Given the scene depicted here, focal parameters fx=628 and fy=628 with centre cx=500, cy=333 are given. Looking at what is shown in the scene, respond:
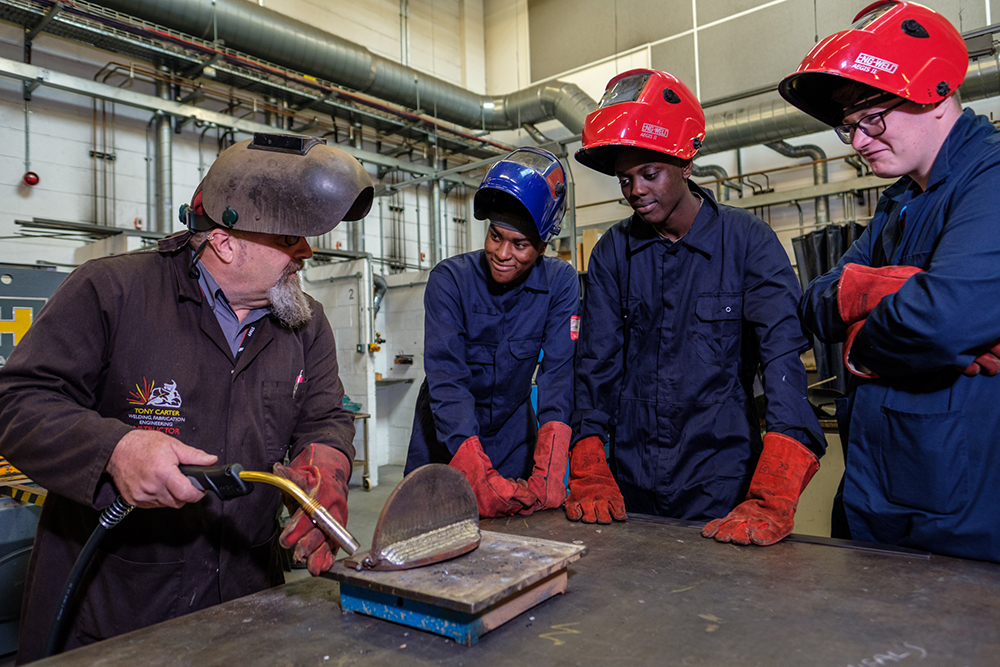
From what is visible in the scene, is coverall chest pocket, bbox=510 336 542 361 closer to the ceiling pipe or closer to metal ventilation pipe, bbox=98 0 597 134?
the ceiling pipe

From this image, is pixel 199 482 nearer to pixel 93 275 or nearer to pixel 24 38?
pixel 93 275

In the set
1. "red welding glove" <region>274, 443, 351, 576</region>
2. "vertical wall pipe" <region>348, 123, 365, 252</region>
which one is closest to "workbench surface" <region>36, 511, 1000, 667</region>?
"red welding glove" <region>274, 443, 351, 576</region>

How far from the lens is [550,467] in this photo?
5.69 feet

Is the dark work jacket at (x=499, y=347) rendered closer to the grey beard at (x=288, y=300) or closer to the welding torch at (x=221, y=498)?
the grey beard at (x=288, y=300)

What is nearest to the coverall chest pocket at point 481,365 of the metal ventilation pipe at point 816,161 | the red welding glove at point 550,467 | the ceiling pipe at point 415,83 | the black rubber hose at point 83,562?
the red welding glove at point 550,467

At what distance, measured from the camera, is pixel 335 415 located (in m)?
1.62

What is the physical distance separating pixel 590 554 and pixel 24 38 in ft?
21.8

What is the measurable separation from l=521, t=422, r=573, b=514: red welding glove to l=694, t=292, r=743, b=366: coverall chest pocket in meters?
0.45

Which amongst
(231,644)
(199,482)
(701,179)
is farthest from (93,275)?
(701,179)

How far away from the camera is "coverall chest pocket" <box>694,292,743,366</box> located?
1.66 meters

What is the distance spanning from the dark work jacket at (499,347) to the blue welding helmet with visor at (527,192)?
0.20 meters

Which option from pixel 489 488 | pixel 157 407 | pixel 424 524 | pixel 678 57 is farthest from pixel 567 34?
pixel 424 524

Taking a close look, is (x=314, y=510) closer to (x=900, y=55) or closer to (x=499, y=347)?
(x=499, y=347)

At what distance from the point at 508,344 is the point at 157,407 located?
1001mm
